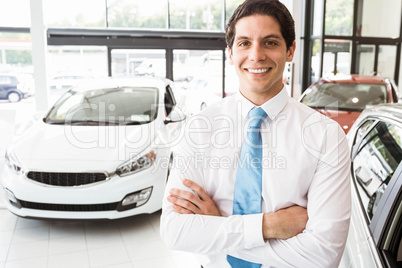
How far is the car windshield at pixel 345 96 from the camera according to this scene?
552 cm

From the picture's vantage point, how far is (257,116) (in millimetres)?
1279

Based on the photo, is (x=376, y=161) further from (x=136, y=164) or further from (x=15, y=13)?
(x=15, y=13)

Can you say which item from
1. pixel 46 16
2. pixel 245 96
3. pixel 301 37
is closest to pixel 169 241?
pixel 245 96

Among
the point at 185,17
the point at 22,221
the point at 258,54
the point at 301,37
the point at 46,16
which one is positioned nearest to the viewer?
the point at 258,54

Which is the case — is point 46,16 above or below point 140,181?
above

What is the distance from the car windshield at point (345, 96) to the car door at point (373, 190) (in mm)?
3401

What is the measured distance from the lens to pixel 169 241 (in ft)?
4.14

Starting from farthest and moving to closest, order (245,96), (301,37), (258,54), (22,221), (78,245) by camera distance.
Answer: (301,37), (22,221), (78,245), (245,96), (258,54)

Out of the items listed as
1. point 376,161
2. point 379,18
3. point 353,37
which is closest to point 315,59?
point 353,37

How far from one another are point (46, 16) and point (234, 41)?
27.5 feet

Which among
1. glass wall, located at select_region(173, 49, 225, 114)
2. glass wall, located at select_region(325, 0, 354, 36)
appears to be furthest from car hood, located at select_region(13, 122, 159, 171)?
glass wall, located at select_region(325, 0, 354, 36)

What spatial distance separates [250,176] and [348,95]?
492cm

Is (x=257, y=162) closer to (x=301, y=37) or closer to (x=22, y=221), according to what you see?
(x=22, y=221)

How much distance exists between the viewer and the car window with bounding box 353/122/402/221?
162 centimetres
